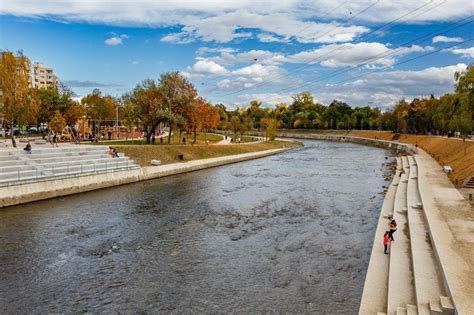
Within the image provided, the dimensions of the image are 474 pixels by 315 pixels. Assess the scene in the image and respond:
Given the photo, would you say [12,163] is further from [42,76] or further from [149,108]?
[42,76]

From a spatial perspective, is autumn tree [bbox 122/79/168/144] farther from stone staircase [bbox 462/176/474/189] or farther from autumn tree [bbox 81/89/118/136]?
stone staircase [bbox 462/176/474/189]

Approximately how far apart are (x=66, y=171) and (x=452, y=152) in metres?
55.0

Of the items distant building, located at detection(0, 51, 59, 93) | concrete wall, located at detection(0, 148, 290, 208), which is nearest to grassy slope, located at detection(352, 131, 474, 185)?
concrete wall, located at detection(0, 148, 290, 208)

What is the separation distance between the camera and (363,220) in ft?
96.0

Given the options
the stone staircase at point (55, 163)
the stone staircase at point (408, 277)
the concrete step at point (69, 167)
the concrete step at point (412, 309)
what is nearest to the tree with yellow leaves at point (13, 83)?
the stone staircase at point (55, 163)

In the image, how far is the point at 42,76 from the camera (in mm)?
175250

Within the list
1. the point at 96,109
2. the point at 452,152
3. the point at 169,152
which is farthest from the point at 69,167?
the point at 452,152

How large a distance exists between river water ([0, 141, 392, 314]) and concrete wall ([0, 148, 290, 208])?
124 cm

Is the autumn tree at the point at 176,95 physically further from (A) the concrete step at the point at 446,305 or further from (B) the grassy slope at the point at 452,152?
(A) the concrete step at the point at 446,305

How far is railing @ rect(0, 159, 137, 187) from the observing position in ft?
114

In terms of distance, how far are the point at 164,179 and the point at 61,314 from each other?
36.0m

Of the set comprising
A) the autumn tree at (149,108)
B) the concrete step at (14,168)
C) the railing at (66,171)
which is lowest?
the railing at (66,171)

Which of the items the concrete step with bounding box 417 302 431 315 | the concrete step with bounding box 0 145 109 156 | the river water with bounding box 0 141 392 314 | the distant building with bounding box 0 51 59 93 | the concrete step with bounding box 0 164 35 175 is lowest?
the river water with bounding box 0 141 392 314

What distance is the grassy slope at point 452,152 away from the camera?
42.6 metres
